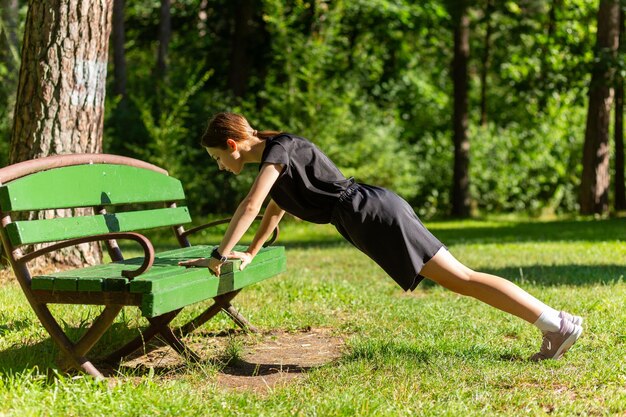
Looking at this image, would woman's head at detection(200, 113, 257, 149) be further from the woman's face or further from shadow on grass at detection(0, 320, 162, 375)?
shadow on grass at detection(0, 320, 162, 375)

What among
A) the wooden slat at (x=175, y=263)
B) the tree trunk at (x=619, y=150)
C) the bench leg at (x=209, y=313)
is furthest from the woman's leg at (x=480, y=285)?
the tree trunk at (x=619, y=150)

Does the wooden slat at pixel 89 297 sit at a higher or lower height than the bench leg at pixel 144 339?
higher

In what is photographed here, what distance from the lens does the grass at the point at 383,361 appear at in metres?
3.97

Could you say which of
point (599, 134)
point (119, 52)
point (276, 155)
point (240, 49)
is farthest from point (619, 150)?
point (276, 155)

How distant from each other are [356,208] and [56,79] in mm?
3396

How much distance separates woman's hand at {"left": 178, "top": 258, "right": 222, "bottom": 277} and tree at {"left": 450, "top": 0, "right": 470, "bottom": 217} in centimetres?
1661

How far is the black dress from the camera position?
15.5 ft

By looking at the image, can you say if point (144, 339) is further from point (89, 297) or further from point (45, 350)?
point (89, 297)

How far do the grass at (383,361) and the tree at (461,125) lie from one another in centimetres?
1161

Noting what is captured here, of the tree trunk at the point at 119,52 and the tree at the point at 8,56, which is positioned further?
the tree trunk at the point at 119,52

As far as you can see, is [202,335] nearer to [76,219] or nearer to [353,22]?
[76,219]

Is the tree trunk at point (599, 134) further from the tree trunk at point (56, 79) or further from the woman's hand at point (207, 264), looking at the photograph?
the woman's hand at point (207, 264)

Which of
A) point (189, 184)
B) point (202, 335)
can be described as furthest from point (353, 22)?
point (202, 335)

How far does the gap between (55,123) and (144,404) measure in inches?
148
